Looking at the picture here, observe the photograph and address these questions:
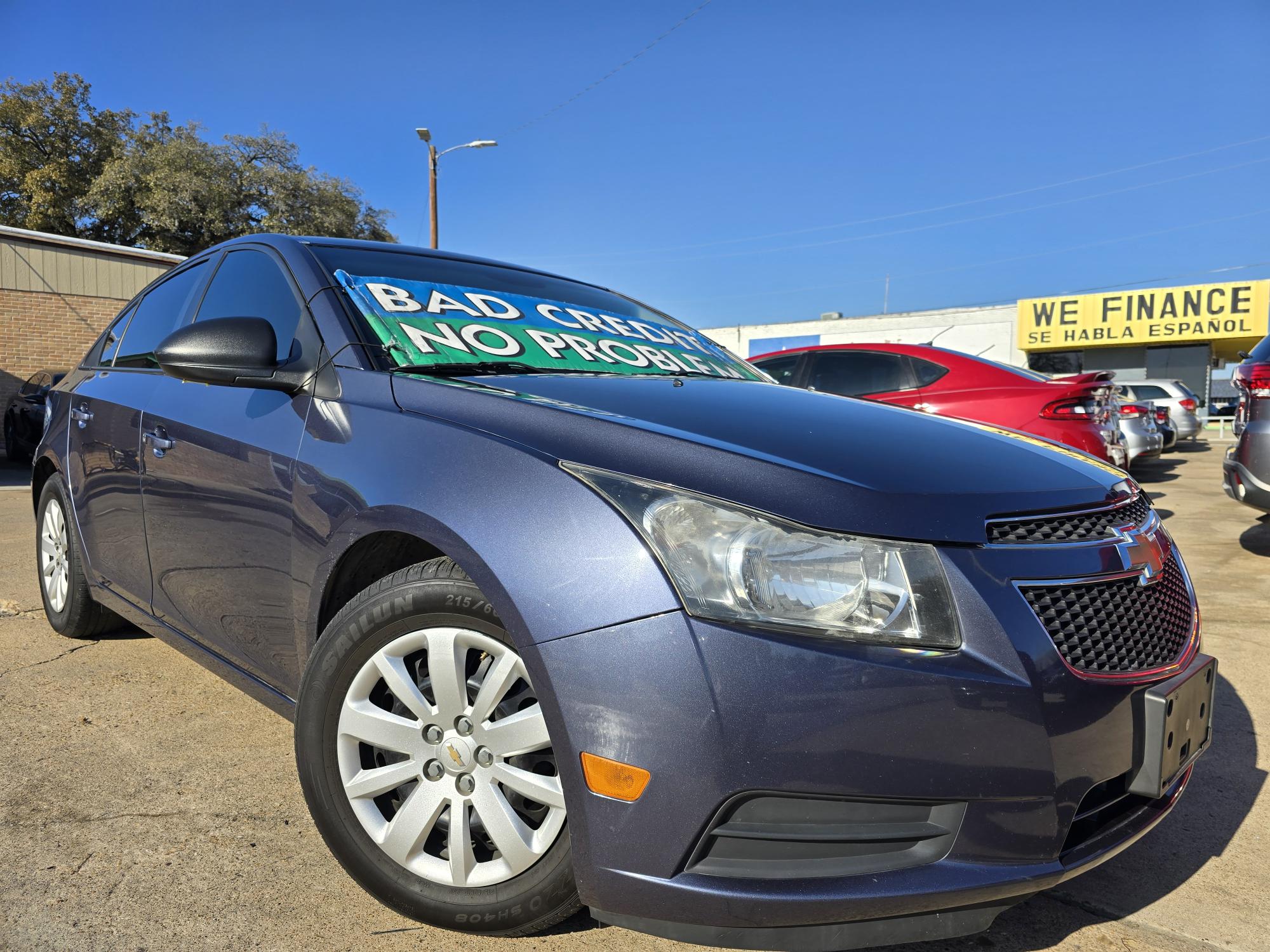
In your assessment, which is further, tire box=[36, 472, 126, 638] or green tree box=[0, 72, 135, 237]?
green tree box=[0, 72, 135, 237]

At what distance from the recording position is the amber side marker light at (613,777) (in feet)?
4.63

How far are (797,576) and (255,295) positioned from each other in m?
1.93

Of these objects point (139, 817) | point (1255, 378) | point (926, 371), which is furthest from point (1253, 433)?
point (139, 817)

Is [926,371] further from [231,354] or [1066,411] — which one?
[231,354]

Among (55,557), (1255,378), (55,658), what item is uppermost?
(1255,378)

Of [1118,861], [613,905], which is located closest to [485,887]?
[613,905]

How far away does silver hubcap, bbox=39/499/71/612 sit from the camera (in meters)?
3.54

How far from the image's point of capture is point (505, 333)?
2.44 m

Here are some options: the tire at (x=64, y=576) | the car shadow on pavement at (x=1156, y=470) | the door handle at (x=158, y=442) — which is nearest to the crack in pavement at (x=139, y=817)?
the door handle at (x=158, y=442)

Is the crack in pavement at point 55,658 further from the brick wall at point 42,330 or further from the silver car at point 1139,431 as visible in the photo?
the brick wall at point 42,330

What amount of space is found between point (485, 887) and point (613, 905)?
0.97 feet

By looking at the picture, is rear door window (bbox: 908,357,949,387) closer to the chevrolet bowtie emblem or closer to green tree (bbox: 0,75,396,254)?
the chevrolet bowtie emblem

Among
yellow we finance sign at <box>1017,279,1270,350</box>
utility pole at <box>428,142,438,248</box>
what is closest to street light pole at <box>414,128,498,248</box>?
utility pole at <box>428,142,438,248</box>

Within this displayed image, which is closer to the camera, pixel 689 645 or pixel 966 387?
pixel 689 645
